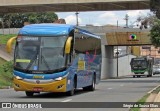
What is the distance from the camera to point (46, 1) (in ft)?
148

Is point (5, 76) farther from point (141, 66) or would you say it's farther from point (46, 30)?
point (141, 66)

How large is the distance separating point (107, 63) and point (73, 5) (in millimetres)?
23877

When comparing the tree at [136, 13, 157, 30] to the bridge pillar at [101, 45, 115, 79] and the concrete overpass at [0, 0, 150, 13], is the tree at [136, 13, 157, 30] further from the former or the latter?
the bridge pillar at [101, 45, 115, 79]

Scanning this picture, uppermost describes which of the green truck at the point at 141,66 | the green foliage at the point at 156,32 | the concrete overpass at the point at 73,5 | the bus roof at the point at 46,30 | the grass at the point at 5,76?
the concrete overpass at the point at 73,5

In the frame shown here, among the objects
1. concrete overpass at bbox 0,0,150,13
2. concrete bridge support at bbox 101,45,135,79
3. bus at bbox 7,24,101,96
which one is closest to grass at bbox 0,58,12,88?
concrete overpass at bbox 0,0,150,13

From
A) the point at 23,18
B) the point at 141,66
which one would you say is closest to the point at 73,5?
the point at 141,66

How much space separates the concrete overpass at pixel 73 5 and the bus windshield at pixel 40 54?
21.8 metres

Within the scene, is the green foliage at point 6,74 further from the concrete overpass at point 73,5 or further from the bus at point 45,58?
the bus at point 45,58

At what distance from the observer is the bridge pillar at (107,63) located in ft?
218

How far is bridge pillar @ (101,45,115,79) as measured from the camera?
2613 inches

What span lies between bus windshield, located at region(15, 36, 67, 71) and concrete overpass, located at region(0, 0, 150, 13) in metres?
21.8

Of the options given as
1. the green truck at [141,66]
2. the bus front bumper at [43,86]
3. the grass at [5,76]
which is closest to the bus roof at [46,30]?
the bus front bumper at [43,86]

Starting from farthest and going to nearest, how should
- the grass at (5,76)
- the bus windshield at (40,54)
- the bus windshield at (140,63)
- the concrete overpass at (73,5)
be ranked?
1. the bus windshield at (140,63)
2. the concrete overpass at (73,5)
3. the grass at (5,76)
4. the bus windshield at (40,54)

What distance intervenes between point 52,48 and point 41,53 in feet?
1.84
